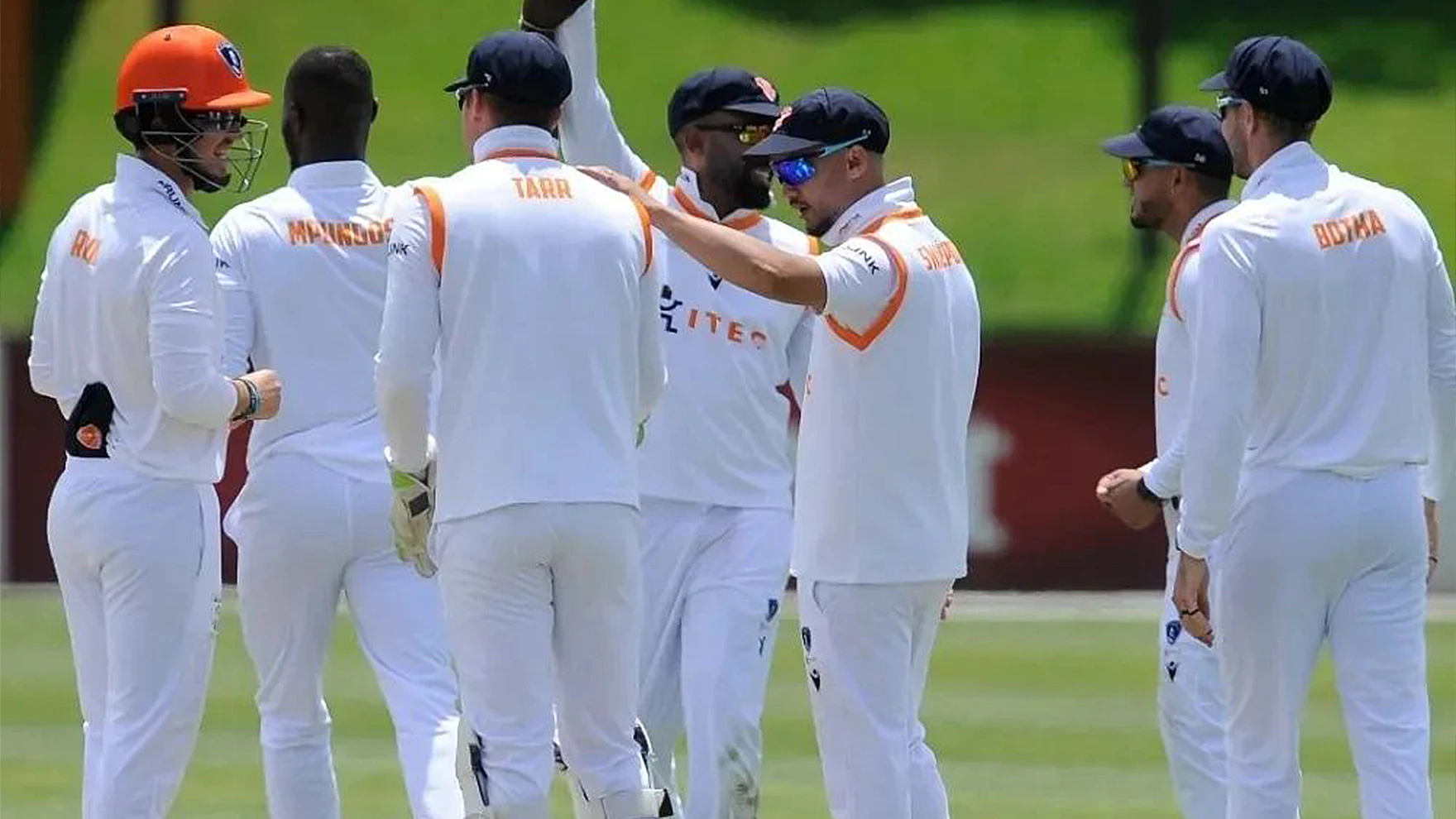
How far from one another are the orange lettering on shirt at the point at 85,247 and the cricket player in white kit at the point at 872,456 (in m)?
1.58

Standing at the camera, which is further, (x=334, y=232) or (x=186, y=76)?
(x=334, y=232)

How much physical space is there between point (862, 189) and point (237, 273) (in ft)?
5.10

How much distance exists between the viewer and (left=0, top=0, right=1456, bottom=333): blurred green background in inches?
741

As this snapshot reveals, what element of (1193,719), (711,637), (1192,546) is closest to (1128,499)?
Answer: (1193,719)

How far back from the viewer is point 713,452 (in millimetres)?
7043

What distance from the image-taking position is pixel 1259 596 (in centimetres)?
586

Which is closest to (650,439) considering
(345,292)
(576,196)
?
(345,292)

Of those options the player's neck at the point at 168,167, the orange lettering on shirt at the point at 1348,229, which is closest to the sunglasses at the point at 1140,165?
the orange lettering on shirt at the point at 1348,229

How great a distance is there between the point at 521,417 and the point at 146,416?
1.09m

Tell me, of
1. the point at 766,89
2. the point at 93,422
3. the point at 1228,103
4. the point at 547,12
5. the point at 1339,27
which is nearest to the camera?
the point at 1228,103

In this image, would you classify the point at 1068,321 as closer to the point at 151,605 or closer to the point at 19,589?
→ the point at 19,589

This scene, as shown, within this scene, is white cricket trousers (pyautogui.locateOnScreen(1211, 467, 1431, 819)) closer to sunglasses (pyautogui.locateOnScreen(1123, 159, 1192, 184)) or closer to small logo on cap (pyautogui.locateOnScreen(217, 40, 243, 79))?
sunglasses (pyautogui.locateOnScreen(1123, 159, 1192, 184))

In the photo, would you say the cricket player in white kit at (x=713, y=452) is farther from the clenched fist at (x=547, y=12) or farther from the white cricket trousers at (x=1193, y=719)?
the white cricket trousers at (x=1193, y=719)

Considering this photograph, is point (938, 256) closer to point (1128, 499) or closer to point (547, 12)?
point (1128, 499)
